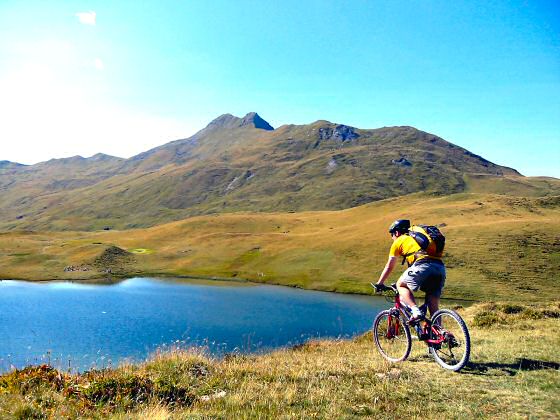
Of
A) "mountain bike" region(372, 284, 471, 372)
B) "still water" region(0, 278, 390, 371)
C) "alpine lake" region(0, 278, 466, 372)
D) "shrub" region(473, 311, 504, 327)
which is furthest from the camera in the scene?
"still water" region(0, 278, 390, 371)

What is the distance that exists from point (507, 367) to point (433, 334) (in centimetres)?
232

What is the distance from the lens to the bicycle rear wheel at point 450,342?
35.9ft

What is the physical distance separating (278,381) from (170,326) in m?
57.5

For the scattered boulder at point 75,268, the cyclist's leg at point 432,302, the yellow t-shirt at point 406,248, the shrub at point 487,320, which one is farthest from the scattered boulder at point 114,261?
the cyclist's leg at point 432,302

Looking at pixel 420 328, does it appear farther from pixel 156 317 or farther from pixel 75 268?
pixel 75 268

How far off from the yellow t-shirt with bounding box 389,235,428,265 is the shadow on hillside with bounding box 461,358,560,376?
11.2ft

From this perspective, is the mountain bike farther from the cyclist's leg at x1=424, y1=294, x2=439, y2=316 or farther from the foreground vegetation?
the foreground vegetation

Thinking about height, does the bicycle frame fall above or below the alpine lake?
above

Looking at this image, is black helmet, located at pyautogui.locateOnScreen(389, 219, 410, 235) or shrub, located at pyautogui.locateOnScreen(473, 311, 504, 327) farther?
shrub, located at pyautogui.locateOnScreen(473, 311, 504, 327)

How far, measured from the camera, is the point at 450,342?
37.1 ft

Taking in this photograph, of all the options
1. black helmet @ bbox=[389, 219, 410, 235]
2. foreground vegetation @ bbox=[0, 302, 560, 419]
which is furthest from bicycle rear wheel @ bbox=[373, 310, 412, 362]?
black helmet @ bbox=[389, 219, 410, 235]

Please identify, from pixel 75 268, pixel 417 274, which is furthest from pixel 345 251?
pixel 417 274

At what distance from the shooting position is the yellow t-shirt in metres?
12.0

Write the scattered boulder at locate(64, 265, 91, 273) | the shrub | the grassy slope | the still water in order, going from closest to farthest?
1. the shrub
2. the still water
3. the grassy slope
4. the scattered boulder at locate(64, 265, 91, 273)
